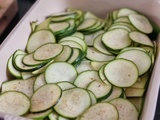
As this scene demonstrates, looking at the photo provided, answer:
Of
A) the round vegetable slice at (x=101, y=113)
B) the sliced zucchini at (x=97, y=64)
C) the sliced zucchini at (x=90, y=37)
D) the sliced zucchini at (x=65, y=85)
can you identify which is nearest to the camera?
the round vegetable slice at (x=101, y=113)

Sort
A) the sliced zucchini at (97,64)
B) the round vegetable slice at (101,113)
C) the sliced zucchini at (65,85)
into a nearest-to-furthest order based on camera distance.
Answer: the round vegetable slice at (101,113)
the sliced zucchini at (65,85)
the sliced zucchini at (97,64)

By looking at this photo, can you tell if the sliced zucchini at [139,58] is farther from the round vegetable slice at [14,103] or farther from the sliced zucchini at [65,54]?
the round vegetable slice at [14,103]

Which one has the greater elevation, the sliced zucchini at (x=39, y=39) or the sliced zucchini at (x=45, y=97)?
the sliced zucchini at (x=39, y=39)

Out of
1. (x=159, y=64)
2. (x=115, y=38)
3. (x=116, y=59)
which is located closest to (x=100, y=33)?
(x=115, y=38)

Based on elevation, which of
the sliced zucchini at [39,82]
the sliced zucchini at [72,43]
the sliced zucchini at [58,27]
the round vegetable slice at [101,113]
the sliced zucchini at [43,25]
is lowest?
the round vegetable slice at [101,113]

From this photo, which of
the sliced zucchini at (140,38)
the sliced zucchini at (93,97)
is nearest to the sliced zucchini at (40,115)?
the sliced zucchini at (93,97)

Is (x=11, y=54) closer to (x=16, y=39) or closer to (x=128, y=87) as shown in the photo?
(x=16, y=39)

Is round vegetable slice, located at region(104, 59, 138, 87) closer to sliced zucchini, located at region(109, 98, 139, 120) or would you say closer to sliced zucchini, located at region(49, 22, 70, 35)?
sliced zucchini, located at region(109, 98, 139, 120)
